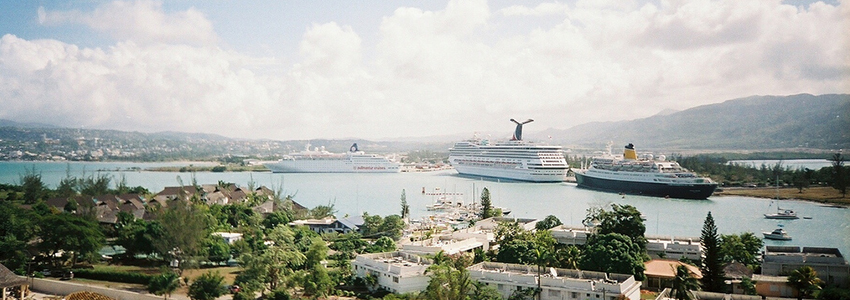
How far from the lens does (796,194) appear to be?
31328mm

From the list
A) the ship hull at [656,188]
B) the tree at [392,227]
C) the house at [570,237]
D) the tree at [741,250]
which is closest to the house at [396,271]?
the house at [570,237]

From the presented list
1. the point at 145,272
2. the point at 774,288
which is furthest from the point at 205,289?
the point at 774,288

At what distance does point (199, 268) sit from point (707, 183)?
27.5 metres

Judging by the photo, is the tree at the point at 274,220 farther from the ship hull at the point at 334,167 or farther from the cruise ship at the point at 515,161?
the ship hull at the point at 334,167

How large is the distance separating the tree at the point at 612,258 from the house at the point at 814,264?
9.23ft

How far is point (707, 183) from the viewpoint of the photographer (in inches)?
1214

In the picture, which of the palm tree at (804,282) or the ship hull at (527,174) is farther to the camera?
the ship hull at (527,174)

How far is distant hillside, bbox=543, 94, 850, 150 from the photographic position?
44.5 meters

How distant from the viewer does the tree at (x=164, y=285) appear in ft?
37.3

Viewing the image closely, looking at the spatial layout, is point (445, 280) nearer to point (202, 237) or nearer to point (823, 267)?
point (202, 237)

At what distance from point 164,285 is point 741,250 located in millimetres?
13666

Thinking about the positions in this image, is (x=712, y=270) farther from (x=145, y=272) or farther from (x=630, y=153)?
(x=630, y=153)

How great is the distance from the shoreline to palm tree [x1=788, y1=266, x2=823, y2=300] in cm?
1938

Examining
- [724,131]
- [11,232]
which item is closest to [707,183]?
[11,232]
